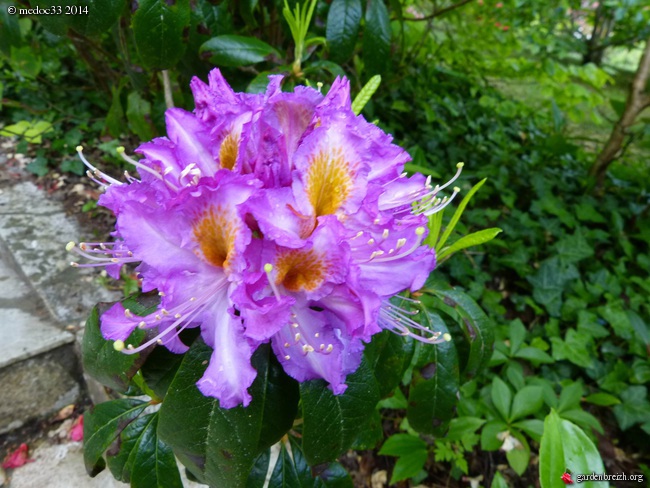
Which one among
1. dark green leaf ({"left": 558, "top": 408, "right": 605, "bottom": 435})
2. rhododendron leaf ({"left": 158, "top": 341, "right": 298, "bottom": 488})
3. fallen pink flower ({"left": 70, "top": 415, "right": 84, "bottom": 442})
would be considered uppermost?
rhododendron leaf ({"left": 158, "top": 341, "right": 298, "bottom": 488})

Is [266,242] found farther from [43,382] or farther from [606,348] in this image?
[606,348]

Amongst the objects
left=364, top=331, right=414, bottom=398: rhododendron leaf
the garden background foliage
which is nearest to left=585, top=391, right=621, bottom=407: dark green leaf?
the garden background foliage

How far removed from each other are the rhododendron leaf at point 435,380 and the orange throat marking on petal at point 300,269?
0.49 metres

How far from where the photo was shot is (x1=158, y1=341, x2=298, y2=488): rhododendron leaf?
73cm

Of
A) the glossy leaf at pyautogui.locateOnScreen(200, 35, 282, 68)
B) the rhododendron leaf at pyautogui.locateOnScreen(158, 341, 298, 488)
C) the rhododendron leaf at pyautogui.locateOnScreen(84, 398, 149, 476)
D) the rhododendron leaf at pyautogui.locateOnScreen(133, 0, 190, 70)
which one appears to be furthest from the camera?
the glossy leaf at pyautogui.locateOnScreen(200, 35, 282, 68)

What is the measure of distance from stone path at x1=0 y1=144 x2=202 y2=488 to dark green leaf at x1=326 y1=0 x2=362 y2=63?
1.39 m

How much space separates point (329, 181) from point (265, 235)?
140 millimetres

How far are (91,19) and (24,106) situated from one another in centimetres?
217

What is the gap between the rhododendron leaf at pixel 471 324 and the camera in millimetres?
1052

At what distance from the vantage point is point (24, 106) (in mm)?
2811

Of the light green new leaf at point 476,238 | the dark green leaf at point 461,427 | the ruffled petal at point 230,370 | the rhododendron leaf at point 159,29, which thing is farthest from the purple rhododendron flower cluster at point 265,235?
the dark green leaf at point 461,427

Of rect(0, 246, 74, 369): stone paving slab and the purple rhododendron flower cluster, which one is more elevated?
the purple rhododendron flower cluster

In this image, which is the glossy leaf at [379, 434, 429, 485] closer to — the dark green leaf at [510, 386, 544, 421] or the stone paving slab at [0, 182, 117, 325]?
the dark green leaf at [510, 386, 544, 421]

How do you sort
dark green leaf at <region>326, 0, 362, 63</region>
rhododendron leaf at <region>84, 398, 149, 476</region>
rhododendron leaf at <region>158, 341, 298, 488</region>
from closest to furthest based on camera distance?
rhododendron leaf at <region>158, 341, 298, 488</region>
rhododendron leaf at <region>84, 398, 149, 476</region>
dark green leaf at <region>326, 0, 362, 63</region>
